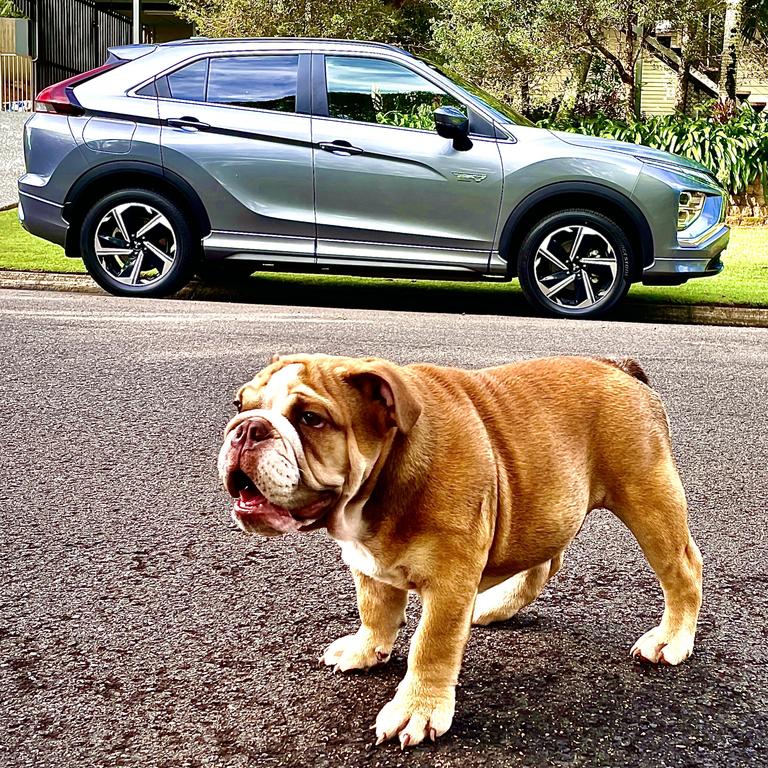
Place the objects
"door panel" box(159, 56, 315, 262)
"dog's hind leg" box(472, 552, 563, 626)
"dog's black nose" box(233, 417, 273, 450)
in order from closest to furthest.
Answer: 1. "dog's black nose" box(233, 417, 273, 450)
2. "dog's hind leg" box(472, 552, 563, 626)
3. "door panel" box(159, 56, 315, 262)

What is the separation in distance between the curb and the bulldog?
7.51 m

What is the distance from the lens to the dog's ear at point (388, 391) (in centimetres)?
237

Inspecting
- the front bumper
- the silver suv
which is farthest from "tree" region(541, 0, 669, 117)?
the front bumper

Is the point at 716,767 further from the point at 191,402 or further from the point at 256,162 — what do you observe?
the point at 256,162

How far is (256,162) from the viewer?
9.65 meters

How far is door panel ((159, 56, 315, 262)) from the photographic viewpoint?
965 centimetres

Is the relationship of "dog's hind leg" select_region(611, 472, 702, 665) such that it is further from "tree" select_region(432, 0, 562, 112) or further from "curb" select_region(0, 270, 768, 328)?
"tree" select_region(432, 0, 562, 112)

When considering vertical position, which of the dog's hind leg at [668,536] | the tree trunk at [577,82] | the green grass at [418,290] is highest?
the tree trunk at [577,82]

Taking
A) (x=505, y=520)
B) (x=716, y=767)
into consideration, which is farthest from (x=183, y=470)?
(x=716, y=767)

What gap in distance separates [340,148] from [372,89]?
0.70 metres

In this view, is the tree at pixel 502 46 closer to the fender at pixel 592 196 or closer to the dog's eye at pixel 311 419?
the fender at pixel 592 196

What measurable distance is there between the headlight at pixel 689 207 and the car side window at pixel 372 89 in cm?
199

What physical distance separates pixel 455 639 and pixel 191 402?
3955 millimetres

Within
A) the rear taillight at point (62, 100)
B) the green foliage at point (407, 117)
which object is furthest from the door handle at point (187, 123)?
the green foliage at point (407, 117)
